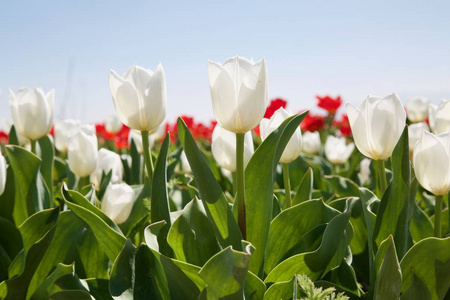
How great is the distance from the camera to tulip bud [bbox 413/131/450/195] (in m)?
1.27

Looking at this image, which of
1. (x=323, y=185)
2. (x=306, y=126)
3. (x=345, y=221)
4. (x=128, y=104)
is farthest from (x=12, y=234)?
(x=306, y=126)

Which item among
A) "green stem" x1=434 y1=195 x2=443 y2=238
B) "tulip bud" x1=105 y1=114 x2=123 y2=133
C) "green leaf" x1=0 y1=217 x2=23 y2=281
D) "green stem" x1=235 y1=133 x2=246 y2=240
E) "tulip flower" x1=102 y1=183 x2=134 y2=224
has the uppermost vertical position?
"green stem" x1=235 y1=133 x2=246 y2=240

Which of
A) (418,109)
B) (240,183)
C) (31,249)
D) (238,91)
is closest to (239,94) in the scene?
(238,91)

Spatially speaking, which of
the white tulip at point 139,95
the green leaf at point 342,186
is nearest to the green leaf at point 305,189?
the white tulip at point 139,95

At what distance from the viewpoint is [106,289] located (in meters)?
1.41

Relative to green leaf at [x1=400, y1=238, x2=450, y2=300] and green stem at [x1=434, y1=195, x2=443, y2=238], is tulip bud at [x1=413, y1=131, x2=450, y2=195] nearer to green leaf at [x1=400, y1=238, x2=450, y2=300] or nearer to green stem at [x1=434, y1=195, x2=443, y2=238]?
green stem at [x1=434, y1=195, x2=443, y2=238]

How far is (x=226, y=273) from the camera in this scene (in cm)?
106

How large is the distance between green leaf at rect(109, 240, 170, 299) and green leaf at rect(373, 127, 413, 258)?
0.56 m

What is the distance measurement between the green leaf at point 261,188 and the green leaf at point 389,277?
0.30 m

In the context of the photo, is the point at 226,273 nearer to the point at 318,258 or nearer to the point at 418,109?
the point at 318,258

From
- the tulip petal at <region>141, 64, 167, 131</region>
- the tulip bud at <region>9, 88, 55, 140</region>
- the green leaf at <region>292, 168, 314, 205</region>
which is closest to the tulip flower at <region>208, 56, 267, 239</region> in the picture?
the tulip petal at <region>141, 64, 167, 131</region>

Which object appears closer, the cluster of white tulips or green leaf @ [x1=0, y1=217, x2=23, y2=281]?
the cluster of white tulips

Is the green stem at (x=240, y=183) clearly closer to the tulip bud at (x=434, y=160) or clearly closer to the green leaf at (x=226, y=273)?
the green leaf at (x=226, y=273)

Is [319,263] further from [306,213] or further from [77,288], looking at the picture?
[77,288]
